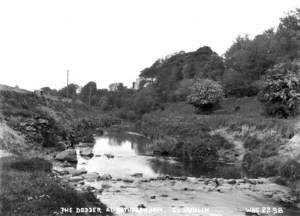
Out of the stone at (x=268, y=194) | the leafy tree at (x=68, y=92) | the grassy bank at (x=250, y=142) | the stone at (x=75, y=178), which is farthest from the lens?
the leafy tree at (x=68, y=92)

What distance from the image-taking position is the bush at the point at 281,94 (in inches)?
1107

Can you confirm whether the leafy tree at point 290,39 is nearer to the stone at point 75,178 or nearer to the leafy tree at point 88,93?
the stone at point 75,178

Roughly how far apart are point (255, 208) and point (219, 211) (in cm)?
165

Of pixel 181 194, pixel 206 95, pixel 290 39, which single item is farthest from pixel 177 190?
pixel 290 39

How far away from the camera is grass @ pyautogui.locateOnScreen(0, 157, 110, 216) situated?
28.1 ft

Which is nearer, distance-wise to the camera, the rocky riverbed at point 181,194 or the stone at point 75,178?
the rocky riverbed at point 181,194

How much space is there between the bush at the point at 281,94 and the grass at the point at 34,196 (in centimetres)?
2170

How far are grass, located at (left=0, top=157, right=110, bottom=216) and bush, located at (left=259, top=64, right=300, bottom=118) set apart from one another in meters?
21.7

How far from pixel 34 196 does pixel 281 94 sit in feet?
79.0

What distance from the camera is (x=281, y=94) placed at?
1114 inches

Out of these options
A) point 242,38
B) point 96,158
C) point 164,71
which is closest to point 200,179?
point 96,158

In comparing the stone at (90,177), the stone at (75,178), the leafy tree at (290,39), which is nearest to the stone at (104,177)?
the stone at (90,177)

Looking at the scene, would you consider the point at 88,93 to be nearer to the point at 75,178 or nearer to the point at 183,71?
the point at 183,71

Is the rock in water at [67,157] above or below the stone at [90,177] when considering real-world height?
above
